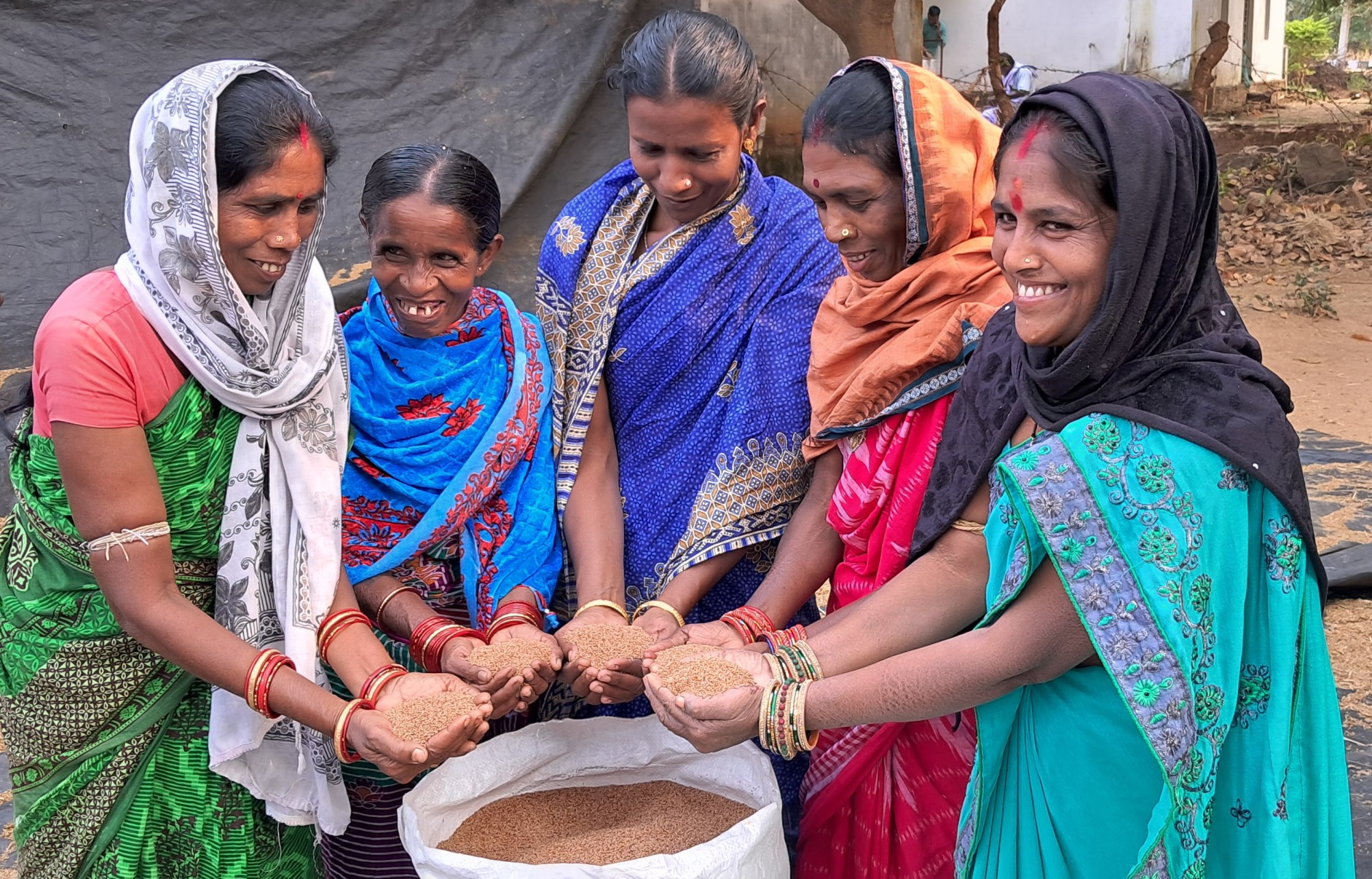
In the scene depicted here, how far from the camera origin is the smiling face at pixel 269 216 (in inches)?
82.6

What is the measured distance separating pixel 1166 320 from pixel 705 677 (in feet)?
3.17

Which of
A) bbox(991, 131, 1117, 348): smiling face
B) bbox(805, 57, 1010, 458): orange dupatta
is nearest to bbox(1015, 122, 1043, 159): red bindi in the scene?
bbox(991, 131, 1117, 348): smiling face

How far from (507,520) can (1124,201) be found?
1.45 metres

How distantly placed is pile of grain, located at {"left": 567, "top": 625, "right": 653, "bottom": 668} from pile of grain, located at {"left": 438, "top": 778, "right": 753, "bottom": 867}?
12.4 inches

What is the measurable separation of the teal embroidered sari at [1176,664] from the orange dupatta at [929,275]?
37cm

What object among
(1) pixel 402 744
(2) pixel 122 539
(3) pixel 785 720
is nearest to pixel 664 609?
(3) pixel 785 720

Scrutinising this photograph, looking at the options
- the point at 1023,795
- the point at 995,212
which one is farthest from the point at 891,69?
the point at 1023,795

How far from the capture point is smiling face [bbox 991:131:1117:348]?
1722 mm

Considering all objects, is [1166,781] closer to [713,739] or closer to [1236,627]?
[1236,627]

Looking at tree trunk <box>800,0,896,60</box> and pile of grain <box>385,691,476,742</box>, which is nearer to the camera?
pile of grain <box>385,691,476,742</box>

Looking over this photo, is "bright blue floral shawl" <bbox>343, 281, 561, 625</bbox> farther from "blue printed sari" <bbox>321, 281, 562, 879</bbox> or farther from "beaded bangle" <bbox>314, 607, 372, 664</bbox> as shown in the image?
"beaded bangle" <bbox>314, 607, 372, 664</bbox>

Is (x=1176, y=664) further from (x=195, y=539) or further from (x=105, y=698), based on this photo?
(x=105, y=698)

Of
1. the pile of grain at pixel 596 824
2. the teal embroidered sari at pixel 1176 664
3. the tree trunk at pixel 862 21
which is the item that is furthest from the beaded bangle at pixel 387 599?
the tree trunk at pixel 862 21

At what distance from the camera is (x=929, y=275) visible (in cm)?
222
